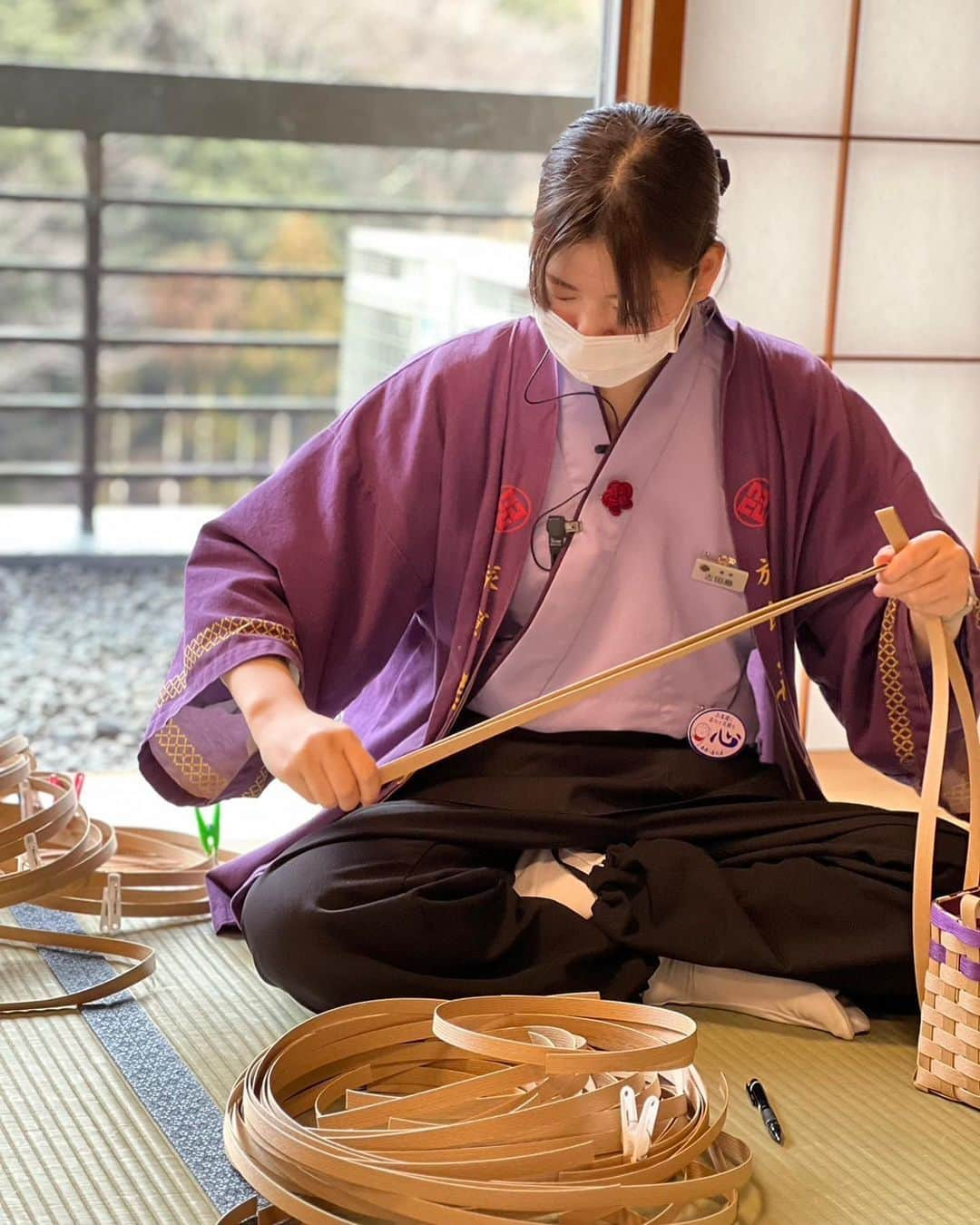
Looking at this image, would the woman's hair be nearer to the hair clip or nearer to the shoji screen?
the hair clip

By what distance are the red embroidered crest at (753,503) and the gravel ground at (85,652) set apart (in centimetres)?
173

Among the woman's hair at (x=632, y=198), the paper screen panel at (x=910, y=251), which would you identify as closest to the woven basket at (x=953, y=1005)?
the woman's hair at (x=632, y=198)

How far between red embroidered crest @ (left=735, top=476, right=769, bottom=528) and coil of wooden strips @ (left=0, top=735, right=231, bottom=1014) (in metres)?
0.94

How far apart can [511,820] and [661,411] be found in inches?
21.7

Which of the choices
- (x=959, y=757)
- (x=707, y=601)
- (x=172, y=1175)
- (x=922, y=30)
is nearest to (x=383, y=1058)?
(x=172, y=1175)

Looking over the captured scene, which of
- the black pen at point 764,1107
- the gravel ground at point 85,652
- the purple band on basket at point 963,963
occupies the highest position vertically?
the purple band on basket at point 963,963

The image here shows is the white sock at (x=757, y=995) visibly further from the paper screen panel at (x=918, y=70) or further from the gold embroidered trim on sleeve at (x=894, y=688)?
the paper screen panel at (x=918, y=70)

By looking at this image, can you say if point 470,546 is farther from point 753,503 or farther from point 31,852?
point 31,852

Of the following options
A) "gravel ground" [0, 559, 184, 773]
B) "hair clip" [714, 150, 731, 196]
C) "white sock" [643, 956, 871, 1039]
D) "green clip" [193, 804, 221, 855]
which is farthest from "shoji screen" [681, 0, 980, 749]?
"gravel ground" [0, 559, 184, 773]

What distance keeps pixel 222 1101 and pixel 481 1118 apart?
0.31 m

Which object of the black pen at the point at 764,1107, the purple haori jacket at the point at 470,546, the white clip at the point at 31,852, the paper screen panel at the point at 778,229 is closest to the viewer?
the black pen at the point at 764,1107

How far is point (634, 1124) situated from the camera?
4.95 ft

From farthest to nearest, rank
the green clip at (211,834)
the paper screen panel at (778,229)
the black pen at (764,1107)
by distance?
1. the paper screen panel at (778,229)
2. the green clip at (211,834)
3. the black pen at (764,1107)

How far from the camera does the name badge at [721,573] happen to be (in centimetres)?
200
